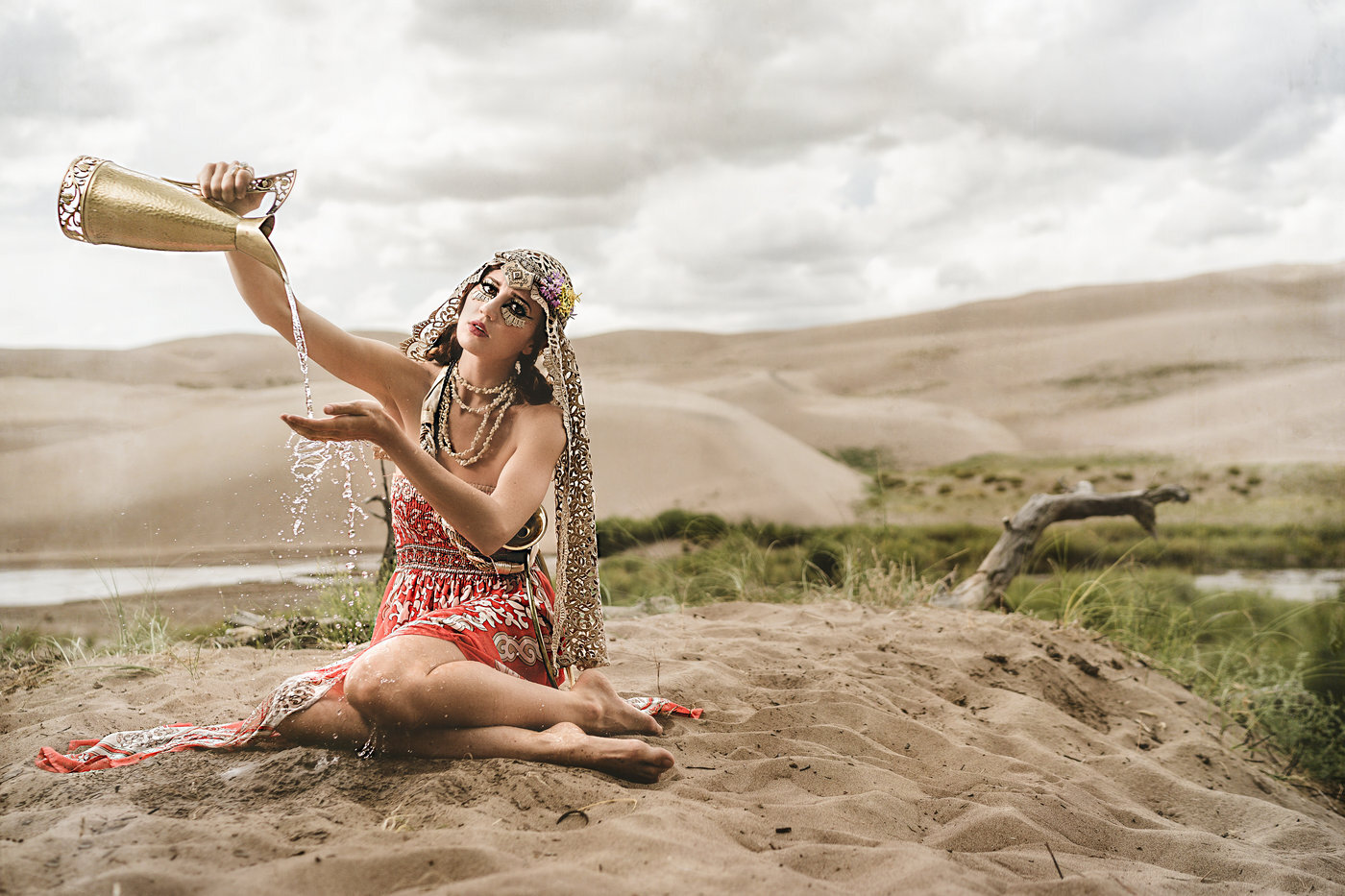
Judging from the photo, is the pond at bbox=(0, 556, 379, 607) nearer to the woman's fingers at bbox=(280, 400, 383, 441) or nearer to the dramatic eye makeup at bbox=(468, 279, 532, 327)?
the dramatic eye makeup at bbox=(468, 279, 532, 327)

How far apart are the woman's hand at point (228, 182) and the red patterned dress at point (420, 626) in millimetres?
878

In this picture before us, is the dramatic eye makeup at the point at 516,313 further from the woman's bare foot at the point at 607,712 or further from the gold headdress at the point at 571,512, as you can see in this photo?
the woman's bare foot at the point at 607,712

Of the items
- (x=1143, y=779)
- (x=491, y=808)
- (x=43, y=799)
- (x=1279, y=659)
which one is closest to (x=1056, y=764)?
(x=1143, y=779)

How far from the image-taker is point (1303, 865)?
99.8 inches

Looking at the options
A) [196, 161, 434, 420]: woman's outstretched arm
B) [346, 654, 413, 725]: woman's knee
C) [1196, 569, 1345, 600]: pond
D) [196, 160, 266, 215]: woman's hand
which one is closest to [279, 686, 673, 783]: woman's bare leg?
[346, 654, 413, 725]: woman's knee

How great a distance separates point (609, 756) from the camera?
7.77ft

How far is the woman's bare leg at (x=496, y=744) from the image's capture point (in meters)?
2.36

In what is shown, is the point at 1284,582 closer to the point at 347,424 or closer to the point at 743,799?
the point at 743,799

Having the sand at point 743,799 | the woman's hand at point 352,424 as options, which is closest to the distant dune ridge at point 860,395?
the sand at point 743,799

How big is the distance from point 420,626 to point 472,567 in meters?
0.30

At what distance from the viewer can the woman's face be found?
8.28ft

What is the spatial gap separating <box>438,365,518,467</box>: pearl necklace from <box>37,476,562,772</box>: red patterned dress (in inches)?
6.5

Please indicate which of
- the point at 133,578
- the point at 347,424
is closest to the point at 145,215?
the point at 347,424

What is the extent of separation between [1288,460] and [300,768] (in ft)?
23.2
